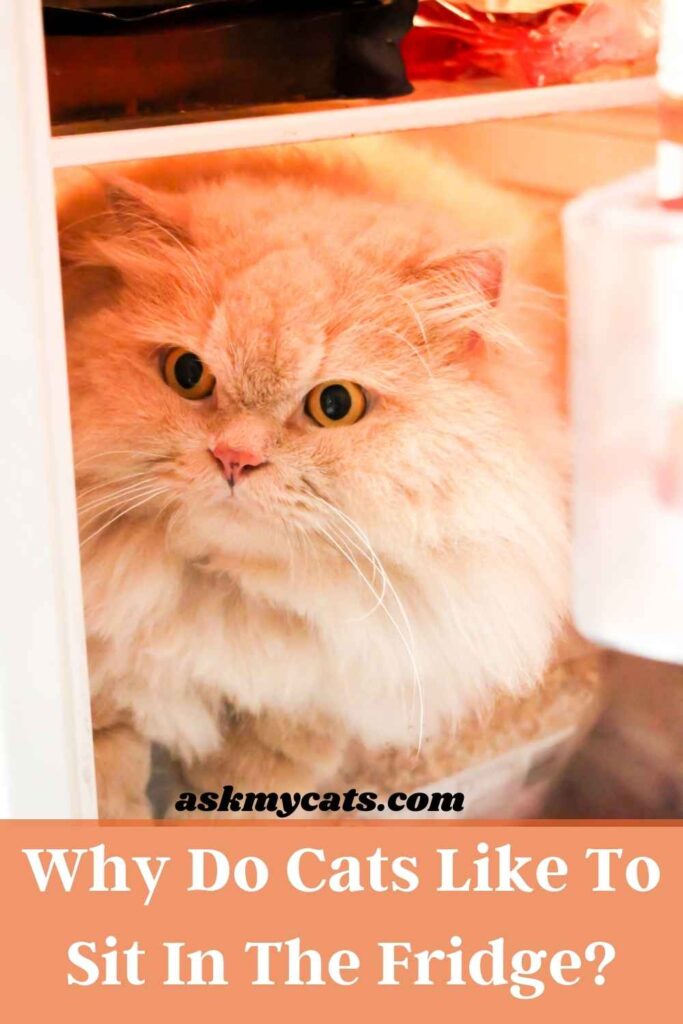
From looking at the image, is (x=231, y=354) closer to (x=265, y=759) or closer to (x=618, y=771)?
(x=265, y=759)

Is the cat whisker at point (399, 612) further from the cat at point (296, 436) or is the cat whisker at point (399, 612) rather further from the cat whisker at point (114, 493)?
the cat whisker at point (114, 493)

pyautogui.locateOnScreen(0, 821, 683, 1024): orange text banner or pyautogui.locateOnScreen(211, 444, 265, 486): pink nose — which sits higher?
pyautogui.locateOnScreen(211, 444, 265, 486): pink nose

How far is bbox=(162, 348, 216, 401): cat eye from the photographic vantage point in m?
0.97

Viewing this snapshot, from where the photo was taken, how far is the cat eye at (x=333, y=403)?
0.97 metres

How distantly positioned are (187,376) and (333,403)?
0.41 ft

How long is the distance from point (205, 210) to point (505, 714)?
533 millimetres

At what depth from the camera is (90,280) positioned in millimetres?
949

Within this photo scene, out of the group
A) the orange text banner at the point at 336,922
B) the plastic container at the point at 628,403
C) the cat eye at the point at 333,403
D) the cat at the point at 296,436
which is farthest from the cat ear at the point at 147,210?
the orange text banner at the point at 336,922

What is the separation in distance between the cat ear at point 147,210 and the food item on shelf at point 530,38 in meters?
0.24

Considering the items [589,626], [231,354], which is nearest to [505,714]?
[589,626]

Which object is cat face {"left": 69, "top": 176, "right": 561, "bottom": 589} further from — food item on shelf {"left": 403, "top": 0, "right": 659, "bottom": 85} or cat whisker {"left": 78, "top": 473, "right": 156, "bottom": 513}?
food item on shelf {"left": 403, "top": 0, "right": 659, "bottom": 85}

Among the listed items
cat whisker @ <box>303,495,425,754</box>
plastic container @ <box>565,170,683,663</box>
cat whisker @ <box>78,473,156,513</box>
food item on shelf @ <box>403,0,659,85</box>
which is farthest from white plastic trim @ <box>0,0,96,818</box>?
plastic container @ <box>565,170,683,663</box>

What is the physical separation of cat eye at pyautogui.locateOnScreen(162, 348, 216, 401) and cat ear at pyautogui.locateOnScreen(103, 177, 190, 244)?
0.31ft

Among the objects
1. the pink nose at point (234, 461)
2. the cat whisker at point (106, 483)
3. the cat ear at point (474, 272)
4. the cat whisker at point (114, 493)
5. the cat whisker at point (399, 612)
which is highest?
the cat ear at point (474, 272)
